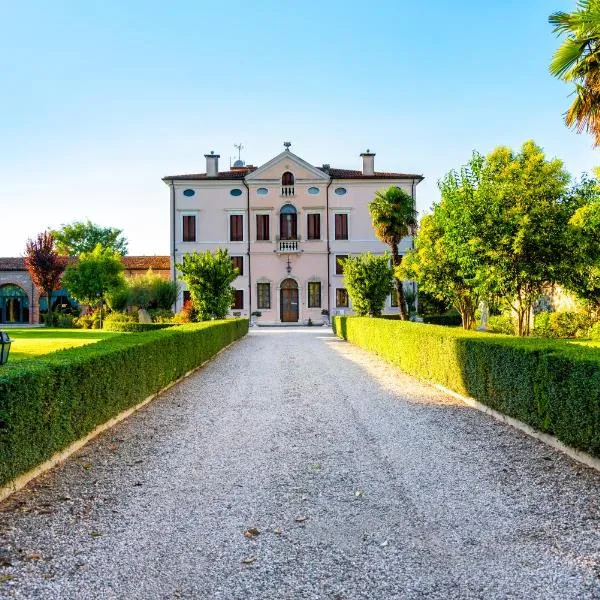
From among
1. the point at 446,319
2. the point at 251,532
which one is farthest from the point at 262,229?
the point at 251,532

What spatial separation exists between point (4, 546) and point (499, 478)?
3.95 meters

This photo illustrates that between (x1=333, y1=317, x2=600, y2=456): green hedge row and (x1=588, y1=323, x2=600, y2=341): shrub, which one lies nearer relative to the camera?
(x1=333, y1=317, x2=600, y2=456): green hedge row

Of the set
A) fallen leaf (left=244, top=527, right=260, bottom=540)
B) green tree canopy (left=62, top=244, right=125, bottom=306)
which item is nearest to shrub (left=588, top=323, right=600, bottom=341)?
fallen leaf (left=244, top=527, right=260, bottom=540)

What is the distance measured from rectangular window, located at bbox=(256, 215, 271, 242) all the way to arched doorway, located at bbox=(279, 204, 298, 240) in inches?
32.8

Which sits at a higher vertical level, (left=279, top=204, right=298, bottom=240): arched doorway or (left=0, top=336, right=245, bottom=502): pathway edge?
(left=279, top=204, right=298, bottom=240): arched doorway

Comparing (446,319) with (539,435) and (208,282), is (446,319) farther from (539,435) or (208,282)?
(539,435)

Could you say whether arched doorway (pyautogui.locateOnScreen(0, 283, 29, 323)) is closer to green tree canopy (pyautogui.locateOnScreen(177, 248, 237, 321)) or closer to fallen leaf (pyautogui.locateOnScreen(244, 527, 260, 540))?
green tree canopy (pyautogui.locateOnScreen(177, 248, 237, 321))

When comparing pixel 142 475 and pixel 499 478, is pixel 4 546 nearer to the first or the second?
pixel 142 475

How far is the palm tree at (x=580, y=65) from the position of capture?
943 centimetres

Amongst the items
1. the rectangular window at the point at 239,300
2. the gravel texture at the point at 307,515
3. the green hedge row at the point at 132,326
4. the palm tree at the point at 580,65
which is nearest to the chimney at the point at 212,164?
the rectangular window at the point at 239,300

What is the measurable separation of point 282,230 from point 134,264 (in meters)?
13.0

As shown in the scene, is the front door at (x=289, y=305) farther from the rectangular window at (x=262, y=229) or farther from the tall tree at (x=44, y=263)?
the tall tree at (x=44, y=263)

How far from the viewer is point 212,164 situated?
121 ft

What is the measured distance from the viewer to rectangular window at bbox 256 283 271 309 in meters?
36.4
